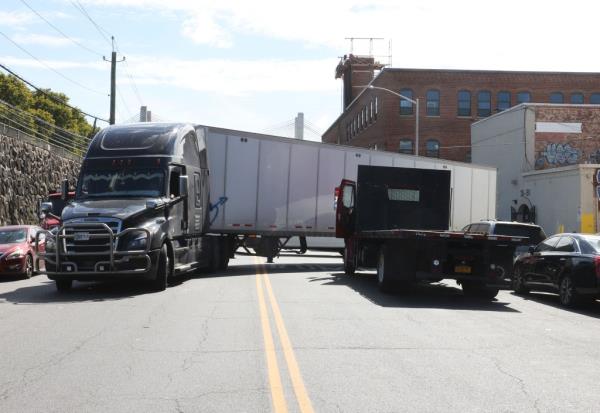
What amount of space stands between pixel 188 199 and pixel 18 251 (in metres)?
4.65

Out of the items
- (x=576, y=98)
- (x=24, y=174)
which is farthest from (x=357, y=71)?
(x=24, y=174)

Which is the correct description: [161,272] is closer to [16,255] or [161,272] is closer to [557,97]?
[16,255]

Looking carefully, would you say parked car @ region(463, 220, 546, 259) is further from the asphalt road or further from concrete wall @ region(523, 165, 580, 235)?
concrete wall @ region(523, 165, 580, 235)

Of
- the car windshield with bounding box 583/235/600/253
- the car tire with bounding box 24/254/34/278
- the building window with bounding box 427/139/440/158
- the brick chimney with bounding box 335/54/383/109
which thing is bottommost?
the car tire with bounding box 24/254/34/278

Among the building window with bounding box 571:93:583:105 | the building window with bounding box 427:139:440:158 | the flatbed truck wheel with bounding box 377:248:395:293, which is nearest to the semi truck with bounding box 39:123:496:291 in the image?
the flatbed truck wheel with bounding box 377:248:395:293

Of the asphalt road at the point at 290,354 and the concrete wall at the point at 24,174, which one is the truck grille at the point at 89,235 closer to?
the asphalt road at the point at 290,354

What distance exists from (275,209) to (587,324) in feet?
37.0

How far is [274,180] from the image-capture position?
20859mm

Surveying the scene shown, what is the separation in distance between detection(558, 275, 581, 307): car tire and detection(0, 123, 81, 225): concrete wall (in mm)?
20581

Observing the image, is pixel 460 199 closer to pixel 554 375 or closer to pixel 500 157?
pixel 500 157

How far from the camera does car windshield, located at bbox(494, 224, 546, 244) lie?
17.3 meters

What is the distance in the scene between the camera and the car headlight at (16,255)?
55.8ft

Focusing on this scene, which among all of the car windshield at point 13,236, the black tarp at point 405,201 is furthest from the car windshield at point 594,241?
the car windshield at point 13,236

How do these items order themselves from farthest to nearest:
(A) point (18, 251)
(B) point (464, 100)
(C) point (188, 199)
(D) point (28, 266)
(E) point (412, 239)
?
(B) point (464, 100) → (D) point (28, 266) → (A) point (18, 251) → (C) point (188, 199) → (E) point (412, 239)
